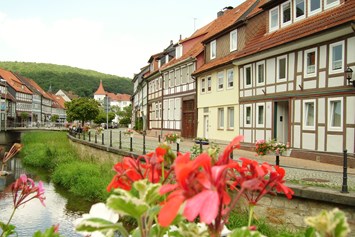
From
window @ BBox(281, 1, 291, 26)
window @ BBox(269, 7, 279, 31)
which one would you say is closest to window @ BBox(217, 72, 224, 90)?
window @ BBox(269, 7, 279, 31)

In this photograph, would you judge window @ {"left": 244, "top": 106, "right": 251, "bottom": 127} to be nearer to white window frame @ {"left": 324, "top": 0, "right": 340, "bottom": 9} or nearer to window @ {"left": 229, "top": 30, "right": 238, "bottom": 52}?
window @ {"left": 229, "top": 30, "right": 238, "bottom": 52}

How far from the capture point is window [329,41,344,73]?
13545mm

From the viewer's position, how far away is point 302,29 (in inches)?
588

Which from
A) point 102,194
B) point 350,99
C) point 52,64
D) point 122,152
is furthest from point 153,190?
point 52,64

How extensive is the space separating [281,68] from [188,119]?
12.4 meters

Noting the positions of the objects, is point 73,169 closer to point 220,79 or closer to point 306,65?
point 220,79

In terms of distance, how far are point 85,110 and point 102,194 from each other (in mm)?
38610

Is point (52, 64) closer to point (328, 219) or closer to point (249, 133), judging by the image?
point (249, 133)

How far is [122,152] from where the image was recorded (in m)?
18.1

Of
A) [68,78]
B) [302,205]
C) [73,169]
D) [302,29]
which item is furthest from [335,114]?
[68,78]

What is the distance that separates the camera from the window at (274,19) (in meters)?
17.8

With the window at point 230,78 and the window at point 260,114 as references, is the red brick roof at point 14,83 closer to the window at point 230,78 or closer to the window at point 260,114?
the window at point 230,78

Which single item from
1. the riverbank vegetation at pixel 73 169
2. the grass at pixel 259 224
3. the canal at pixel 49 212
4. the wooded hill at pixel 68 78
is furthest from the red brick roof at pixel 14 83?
the grass at pixel 259 224

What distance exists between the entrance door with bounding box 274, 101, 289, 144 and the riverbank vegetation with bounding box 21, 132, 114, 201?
7.79m
